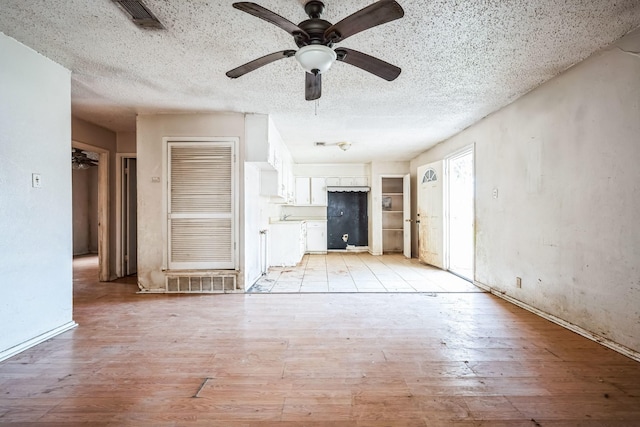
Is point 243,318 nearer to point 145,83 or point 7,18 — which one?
point 145,83

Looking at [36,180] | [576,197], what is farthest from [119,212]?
[576,197]

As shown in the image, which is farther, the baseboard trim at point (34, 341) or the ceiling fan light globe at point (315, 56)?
the baseboard trim at point (34, 341)

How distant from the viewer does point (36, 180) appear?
8.26ft

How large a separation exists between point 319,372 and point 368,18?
6.83 feet

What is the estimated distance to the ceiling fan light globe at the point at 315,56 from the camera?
1.87 m

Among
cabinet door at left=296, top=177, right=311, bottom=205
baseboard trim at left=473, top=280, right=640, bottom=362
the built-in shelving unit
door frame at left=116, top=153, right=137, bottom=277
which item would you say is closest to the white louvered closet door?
door frame at left=116, top=153, right=137, bottom=277

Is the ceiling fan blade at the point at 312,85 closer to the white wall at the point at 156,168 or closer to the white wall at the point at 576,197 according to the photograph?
the white wall at the point at 156,168

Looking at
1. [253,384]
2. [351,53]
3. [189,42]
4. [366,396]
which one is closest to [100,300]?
[253,384]

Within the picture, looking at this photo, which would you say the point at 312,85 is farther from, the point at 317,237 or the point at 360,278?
the point at 317,237

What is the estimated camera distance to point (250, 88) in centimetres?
324

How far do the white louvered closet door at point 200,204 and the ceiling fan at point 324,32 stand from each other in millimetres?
1953

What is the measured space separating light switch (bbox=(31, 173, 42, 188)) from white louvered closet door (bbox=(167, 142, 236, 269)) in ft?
4.98

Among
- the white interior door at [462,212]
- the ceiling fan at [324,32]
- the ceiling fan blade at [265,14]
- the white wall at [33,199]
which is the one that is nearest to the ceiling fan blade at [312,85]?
the ceiling fan at [324,32]

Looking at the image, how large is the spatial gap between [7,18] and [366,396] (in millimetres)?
3292
